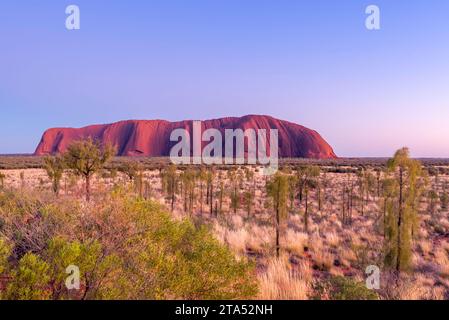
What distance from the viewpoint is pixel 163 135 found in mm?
160000

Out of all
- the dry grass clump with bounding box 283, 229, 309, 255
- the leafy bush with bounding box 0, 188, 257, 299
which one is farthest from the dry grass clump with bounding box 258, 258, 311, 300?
the dry grass clump with bounding box 283, 229, 309, 255

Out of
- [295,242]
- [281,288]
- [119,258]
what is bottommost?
[295,242]

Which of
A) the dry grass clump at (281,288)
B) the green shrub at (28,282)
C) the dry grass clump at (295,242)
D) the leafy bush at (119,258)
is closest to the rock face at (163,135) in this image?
the dry grass clump at (295,242)

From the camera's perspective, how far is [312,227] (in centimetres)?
1335

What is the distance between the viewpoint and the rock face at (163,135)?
148500mm

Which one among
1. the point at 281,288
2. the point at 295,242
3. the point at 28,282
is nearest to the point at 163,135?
the point at 295,242

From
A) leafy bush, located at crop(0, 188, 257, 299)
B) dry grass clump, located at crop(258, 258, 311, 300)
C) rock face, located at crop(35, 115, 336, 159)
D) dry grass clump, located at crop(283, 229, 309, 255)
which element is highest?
rock face, located at crop(35, 115, 336, 159)

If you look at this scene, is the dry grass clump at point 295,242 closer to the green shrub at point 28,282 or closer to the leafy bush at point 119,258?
the leafy bush at point 119,258

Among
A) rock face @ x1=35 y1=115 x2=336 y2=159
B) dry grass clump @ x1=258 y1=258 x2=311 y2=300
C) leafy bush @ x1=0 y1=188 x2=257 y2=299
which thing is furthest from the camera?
rock face @ x1=35 y1=115 x2=336 y2=159

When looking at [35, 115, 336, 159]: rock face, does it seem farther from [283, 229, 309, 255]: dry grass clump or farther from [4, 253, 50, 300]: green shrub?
[4, 253, 50, 300]: green shrub

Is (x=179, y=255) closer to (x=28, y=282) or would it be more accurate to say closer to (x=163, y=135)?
(x=28, y=282)

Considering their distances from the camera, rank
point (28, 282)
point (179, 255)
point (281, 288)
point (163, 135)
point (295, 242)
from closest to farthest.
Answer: point (28, 282), point (179, 255), point (281, 288), point (295, 242), point (163, 135)

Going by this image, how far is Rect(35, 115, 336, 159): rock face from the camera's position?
148 meters
